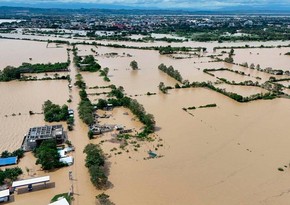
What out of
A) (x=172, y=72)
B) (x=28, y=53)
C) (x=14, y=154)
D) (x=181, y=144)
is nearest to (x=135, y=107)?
(x=181, y=144)

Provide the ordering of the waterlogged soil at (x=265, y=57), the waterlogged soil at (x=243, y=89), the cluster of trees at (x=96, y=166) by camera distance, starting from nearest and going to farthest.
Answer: the cluster of trees at (x=96, y=166) → the waterlogged soil at (x=243, y=89) → the waterlogged soil at (x=265, y=57)

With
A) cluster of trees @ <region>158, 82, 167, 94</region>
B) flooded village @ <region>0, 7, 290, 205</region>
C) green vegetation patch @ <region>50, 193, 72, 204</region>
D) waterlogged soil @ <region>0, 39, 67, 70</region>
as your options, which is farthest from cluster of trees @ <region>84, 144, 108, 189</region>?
waterlogged soil @ <region>0, 39, 67, 70</region>

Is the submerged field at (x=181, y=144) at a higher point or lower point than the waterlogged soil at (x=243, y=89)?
lower

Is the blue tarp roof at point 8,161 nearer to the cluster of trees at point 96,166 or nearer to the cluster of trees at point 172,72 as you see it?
the cluster of trees at point 96,166

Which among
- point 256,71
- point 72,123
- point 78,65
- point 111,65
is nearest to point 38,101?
point 72,123

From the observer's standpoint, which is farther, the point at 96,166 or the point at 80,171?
the point at 80,171

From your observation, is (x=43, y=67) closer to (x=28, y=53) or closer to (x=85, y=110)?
(x=28, y=53)

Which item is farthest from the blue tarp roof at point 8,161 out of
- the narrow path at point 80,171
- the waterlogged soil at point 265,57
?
the waterlogged soil at point 265,57
